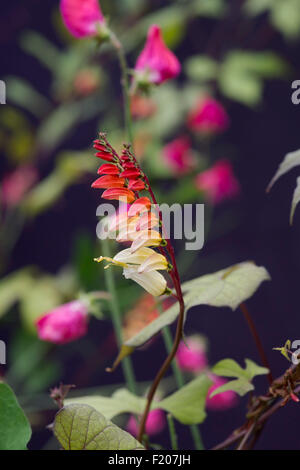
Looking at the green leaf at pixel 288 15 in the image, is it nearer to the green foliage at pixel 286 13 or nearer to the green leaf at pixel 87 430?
the green foliage at pixel 286 13

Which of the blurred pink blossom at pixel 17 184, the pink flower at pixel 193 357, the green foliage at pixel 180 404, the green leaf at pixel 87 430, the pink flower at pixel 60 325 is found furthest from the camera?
the blurred pink blossom at pixel 17 184

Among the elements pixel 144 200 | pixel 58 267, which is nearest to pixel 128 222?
pixel 144 200

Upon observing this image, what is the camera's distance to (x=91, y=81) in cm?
129

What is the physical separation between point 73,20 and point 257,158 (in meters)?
0.83

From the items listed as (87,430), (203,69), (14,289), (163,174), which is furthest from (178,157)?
(87,430)

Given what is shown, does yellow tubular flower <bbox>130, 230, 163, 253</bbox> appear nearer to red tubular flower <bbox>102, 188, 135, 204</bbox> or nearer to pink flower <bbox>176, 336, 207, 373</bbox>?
red tubular flower <bbox>102, 188, 135, 204</bbox>

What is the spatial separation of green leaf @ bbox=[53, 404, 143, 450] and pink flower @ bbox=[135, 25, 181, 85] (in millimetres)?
352

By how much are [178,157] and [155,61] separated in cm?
63

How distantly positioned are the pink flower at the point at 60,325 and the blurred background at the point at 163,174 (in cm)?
60

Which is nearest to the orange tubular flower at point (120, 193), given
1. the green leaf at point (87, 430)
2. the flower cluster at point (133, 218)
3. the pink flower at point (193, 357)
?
the flower cluster at point (133, 218)

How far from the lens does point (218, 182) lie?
1127mm

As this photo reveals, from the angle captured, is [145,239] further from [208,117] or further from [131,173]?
[208,117]

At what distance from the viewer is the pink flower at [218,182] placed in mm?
1116

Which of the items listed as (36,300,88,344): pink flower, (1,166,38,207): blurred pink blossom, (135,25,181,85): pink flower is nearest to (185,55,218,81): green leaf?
(1,166,38,207): blurred pink blossom
